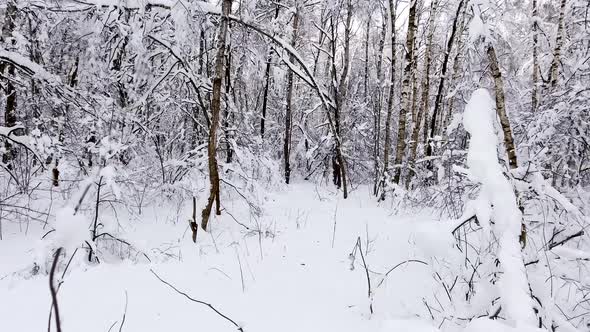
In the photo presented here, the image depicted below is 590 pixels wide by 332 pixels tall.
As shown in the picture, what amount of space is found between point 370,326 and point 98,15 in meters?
5.06

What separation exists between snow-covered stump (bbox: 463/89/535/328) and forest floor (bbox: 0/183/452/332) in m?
0.38

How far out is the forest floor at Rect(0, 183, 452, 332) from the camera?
2381mm

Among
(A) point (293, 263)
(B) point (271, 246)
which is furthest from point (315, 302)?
(B) point (271, 246)

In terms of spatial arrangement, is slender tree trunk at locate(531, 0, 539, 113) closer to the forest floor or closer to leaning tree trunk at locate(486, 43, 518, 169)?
leaning tree trunk at locate(486, 43, 518, 169)

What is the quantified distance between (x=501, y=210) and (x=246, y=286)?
201cm

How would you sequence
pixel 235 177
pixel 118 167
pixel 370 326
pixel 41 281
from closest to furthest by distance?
1. pixel 370 326
2. pixel 41 281
3. pixel 118 167
4. pixel 235 177

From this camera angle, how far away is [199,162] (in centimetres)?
625

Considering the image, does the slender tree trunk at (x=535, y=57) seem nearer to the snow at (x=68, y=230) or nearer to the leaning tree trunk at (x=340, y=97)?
the leaning tree trunk at (x=340, y=97)

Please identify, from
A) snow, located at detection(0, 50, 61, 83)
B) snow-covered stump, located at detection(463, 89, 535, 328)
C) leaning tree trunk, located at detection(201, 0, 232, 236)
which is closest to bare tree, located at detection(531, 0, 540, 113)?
leaning tree trunk, located at detection(201, 0, 232, 236)

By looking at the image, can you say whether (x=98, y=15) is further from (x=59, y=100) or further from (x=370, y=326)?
(x=370, y=326)

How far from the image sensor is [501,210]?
2004 mm

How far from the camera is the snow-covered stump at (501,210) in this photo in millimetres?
1640

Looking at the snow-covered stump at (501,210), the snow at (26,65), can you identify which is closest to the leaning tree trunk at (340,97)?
the snow at (26,65)

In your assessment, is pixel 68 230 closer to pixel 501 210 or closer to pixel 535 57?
pixel 501 210
